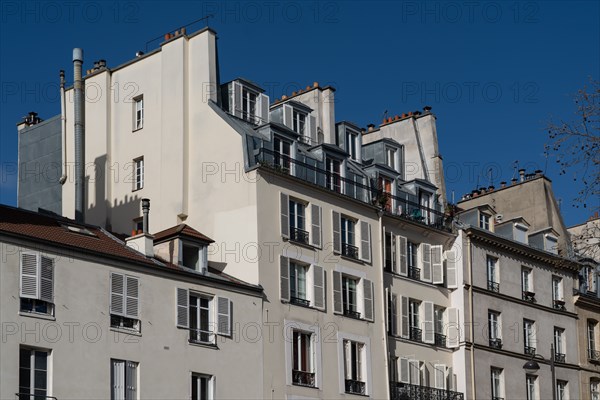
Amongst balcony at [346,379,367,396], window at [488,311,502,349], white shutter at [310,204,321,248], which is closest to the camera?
balcony at [346,379,367,396]

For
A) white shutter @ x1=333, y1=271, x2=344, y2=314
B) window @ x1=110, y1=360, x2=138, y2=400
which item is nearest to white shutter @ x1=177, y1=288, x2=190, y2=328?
window @ x1=110, y1=360, x2=138, y2=400

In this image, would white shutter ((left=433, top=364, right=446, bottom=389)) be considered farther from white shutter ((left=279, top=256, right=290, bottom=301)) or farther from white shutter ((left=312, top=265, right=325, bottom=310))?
white shutter ((left=279, top=256, right=290, bottom=301))

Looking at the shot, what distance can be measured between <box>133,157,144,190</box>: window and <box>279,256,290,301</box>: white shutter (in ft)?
22.6

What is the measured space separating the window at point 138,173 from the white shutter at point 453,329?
475 inches

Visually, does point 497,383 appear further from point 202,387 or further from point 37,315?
point 37,315

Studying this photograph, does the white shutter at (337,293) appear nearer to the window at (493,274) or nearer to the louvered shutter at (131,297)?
the louvered shutter at (131,297)

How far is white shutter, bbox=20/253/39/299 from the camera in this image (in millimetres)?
29938

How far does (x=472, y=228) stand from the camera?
45688mm

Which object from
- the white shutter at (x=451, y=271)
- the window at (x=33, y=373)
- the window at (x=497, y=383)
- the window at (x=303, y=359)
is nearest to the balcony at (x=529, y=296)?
the window at (x=497, y=383)

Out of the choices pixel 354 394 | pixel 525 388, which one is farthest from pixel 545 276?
pixel 354 394

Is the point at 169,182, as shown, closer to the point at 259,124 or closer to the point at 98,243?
the point at 259,124

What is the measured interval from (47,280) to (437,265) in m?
17.8

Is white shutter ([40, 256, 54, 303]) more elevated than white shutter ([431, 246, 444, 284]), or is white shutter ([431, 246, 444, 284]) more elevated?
white shutter ([431, 246, 444, 284])

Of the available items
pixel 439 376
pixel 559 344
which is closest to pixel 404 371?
pixel 439 376
